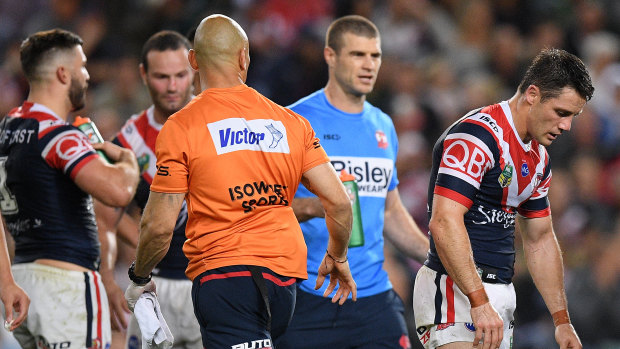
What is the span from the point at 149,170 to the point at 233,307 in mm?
2444

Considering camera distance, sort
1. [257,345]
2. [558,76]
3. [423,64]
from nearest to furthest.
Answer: [257,345] < [558,76] < [423,64]

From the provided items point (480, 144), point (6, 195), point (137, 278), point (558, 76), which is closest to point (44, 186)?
point (6, 195)

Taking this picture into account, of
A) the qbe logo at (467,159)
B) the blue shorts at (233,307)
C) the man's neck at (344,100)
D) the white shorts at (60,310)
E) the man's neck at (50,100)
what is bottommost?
the white shorts at (60,310)

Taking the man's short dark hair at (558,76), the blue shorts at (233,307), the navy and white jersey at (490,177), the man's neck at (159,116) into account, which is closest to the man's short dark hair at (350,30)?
the man's neck at (159,116)

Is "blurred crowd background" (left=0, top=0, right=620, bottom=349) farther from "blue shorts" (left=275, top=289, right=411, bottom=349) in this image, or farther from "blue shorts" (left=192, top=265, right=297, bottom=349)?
"blue shorts" (left=192, top=265, right=297, bottom=349)

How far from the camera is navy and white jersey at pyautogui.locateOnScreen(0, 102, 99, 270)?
564 centimetres

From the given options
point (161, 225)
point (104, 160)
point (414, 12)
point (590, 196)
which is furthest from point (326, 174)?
point (414, 12)

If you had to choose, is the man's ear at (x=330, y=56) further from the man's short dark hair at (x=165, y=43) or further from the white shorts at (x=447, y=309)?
the white shorts at (x=447, y=309)

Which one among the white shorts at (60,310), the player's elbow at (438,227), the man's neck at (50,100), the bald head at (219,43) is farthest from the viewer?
the man's neck at (50,100)

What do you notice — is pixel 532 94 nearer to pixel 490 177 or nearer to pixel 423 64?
pixel 490 177

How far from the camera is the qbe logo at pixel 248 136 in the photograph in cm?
446

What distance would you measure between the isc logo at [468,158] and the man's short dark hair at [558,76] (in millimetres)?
477

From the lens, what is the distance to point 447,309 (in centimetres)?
519

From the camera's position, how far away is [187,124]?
176 inches
